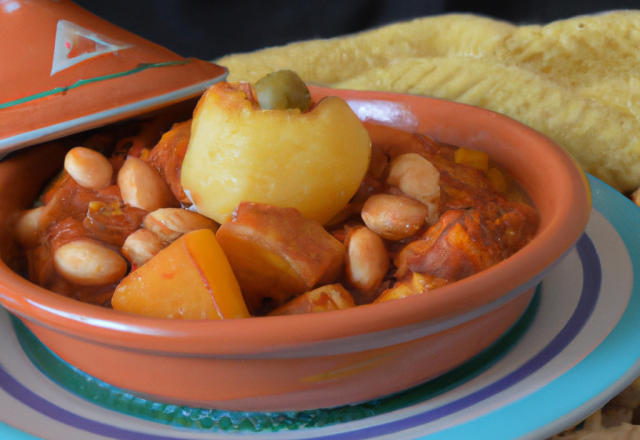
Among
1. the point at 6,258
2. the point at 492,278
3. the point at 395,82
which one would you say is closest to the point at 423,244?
the point at 492,278

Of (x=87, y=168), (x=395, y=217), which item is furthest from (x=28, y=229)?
(x=395, y=217)

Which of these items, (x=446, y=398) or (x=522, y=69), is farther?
(x=522, y=69)

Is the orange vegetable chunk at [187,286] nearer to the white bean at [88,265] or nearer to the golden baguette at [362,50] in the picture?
the white bean at [88,265]

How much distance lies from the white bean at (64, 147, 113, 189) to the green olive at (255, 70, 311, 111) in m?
0.22

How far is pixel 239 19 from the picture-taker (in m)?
1.86

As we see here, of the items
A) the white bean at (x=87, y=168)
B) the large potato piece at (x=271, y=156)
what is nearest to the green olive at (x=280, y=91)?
the large potato piece at (x=271, y=156)

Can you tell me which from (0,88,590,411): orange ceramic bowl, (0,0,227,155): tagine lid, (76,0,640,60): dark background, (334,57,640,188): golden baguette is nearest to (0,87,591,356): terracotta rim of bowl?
(0,88,590,411): orange ceramic bowl

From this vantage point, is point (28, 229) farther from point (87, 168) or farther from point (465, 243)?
point (465, 243)

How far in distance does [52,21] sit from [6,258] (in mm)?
325

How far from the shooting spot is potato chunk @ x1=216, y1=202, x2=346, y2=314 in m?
0.48

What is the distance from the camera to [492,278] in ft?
1.37

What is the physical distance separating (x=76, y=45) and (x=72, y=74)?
0.06 meters

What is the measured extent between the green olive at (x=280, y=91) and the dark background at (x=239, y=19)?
1.31 m

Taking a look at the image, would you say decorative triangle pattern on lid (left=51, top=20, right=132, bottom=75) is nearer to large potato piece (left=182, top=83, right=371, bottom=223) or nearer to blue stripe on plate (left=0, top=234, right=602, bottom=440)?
large potato piece (left=182, top=83, right=371, bottom=223)
